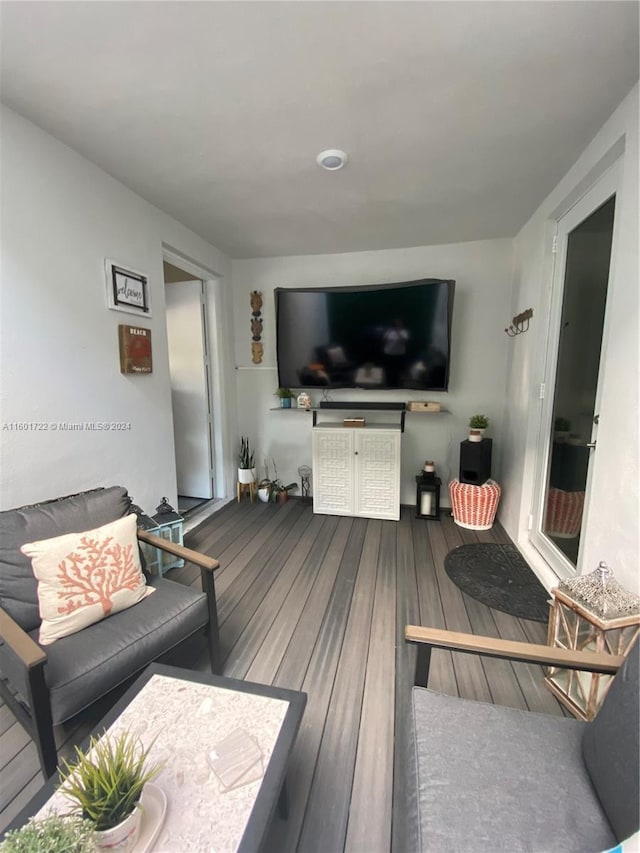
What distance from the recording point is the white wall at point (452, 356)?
3.28 meters

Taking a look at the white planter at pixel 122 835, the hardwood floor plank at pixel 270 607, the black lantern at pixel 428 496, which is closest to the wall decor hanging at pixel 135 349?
the hardwood floor plank at pixel 270 607

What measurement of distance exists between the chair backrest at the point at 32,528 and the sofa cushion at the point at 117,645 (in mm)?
126

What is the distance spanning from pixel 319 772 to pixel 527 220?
3621 millimetres

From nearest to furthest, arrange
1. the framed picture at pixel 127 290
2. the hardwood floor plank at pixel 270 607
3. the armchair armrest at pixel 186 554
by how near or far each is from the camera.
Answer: the armchair armrest at pixel 186 554
the hardwood floor plank at pixel 270 607
the framed picture at pixel 127 290

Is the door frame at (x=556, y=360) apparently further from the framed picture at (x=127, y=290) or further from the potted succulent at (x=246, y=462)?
the framed picture at (x=127, y=290)

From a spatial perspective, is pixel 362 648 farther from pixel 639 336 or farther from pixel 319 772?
pixel 639 336

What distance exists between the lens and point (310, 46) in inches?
51.4

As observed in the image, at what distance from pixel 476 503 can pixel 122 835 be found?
2.87 meters

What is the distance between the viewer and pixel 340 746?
1.29 meters

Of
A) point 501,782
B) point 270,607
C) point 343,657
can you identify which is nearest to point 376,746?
point 343,657

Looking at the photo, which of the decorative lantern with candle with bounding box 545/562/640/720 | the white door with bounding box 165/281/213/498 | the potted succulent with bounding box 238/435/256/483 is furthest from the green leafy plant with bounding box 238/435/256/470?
the decorative lantern with candle with bounding box 545/562/640/720

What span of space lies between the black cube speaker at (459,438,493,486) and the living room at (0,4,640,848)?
0.21 metres

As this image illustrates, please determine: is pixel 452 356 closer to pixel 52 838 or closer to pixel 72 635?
pixel 72 635

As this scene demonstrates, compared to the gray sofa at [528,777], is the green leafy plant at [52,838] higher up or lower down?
higher up
